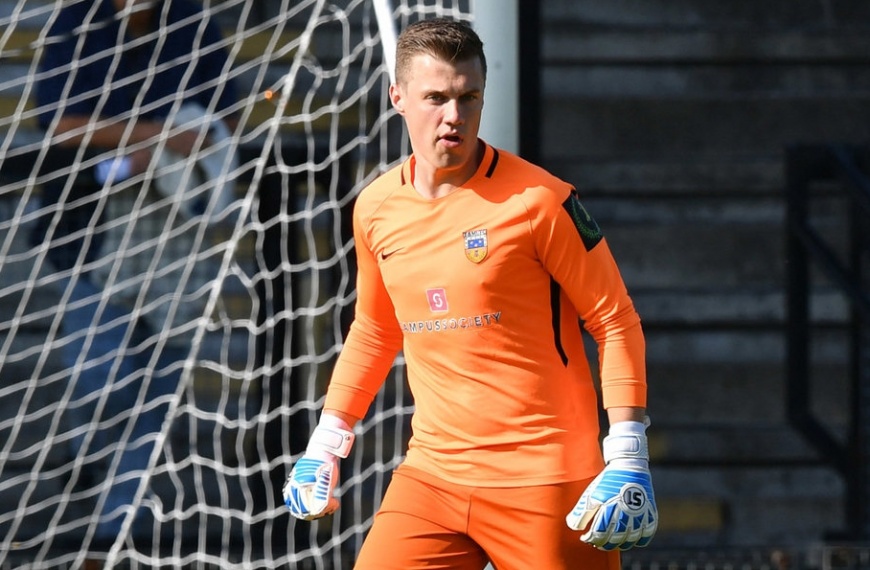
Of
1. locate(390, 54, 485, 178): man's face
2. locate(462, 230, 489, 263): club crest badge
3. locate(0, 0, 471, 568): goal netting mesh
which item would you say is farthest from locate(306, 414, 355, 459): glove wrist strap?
locate(0, 0, 471, 568): goal netting mesh

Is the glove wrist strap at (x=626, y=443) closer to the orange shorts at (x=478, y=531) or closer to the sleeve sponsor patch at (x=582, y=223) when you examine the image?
the orange shorts at (x=478, y=531)

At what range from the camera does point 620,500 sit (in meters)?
2.81

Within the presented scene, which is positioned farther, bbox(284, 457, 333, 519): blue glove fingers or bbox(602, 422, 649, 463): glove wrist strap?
bbox(284, 457, 333, 519): blue glove fingers

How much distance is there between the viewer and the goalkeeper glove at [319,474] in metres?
3.14

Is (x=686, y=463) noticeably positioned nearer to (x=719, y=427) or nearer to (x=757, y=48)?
(x=719, y=427)

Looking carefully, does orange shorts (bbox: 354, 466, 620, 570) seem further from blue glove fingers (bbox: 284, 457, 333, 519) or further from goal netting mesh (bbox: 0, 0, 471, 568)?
goal netting mesh (bbox: 0, 0, 471, 568)

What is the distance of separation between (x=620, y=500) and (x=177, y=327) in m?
3.15

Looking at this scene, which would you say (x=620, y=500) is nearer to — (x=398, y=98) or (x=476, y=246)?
(x=476, y=246)

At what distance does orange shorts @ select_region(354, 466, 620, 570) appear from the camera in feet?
9.82

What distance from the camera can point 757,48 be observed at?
683 cm

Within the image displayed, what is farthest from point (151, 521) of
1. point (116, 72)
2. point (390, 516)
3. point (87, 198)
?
point (390, 516)

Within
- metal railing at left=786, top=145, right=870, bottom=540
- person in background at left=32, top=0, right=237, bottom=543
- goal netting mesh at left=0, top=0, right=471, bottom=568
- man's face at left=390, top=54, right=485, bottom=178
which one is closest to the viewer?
man's face at left=390, top=54, right=485, bottom=178

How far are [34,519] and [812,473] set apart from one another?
10.5 ft

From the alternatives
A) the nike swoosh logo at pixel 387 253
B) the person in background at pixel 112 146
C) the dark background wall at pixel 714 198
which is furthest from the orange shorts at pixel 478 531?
the dark background wall at pixel 714 198
